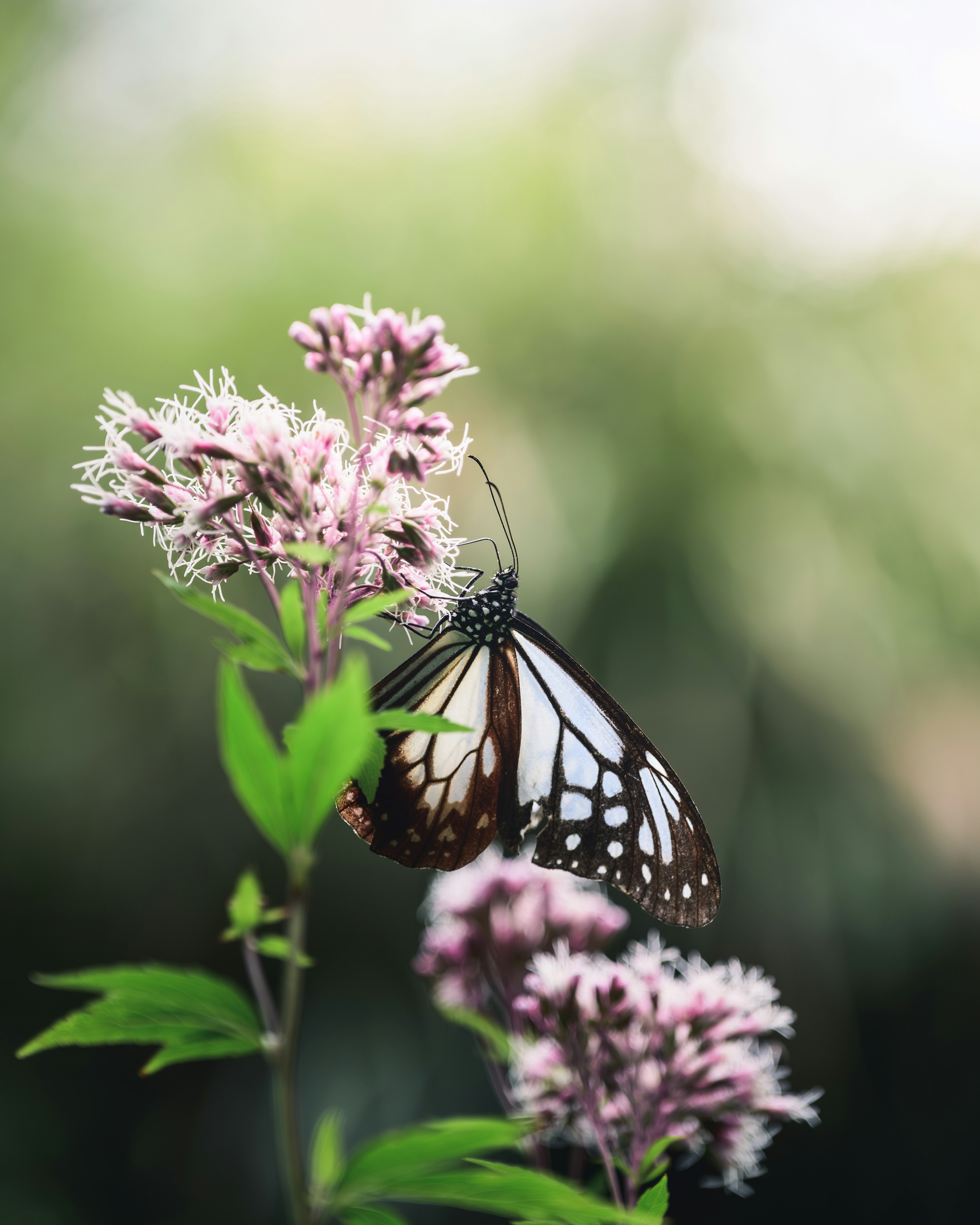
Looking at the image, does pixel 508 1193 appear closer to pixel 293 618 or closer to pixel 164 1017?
pixel 164 1017

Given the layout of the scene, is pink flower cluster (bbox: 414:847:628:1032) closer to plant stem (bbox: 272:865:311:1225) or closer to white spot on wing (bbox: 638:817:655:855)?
white spot on wing (bbox: 638:817:655:855)

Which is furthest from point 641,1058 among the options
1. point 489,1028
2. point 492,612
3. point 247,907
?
point 247,907

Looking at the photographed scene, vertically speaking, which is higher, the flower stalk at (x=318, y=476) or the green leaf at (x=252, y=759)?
the flower stalk at (x=318, y=476)

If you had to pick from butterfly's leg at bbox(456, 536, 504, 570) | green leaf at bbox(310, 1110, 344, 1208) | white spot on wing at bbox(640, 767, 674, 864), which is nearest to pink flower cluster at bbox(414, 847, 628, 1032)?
white spot on wing at bbox(640, 767, 674, 864)

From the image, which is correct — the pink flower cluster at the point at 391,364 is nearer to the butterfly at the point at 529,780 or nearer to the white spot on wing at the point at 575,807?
the butterfly at the point at 529,780

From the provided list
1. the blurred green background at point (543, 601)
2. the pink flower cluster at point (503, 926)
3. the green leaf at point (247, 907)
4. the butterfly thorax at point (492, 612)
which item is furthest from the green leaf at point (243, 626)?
the blurred green background at point (543, 601)

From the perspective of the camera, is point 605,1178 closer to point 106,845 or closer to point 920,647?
point 106,845
